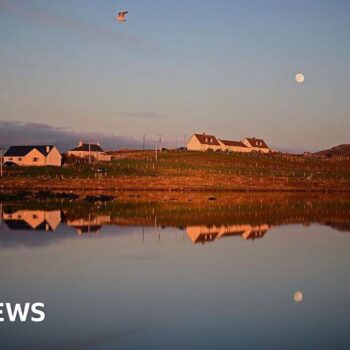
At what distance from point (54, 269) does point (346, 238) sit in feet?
53.0

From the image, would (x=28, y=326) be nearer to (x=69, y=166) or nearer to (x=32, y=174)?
(x=32, y=174)

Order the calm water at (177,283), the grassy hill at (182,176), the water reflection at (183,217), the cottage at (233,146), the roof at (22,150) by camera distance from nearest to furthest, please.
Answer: the calm water at (177,283), the water reflection at (183,217), the grassy hill at (182,176), the roof at (22,150), the cottage at (233,146)

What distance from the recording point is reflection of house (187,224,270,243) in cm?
2902

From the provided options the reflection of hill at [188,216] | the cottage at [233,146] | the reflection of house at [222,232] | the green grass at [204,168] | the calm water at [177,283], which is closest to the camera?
the calm water at [177,283]

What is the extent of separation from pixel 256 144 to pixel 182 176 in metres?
70.8

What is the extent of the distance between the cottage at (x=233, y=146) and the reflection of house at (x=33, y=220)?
322 feet

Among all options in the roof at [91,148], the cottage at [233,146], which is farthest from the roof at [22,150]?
the cottage at [233,146]

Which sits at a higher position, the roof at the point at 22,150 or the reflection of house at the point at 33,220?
the roof at the point at 22,150

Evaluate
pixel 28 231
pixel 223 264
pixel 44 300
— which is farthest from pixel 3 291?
pixel 28 231

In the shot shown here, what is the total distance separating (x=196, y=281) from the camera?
58.4ft

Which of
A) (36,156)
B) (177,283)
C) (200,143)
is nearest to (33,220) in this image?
(177,283)

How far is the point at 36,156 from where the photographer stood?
96.2 meters

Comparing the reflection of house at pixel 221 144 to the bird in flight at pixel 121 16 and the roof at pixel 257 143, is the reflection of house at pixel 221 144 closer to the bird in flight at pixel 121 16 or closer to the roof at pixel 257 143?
the roof at pixel 257 143

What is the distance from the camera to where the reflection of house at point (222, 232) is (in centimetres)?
2902
